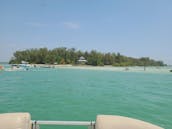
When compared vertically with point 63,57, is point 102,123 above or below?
below

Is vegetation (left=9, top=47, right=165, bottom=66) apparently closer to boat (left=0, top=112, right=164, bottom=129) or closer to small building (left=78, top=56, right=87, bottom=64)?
small building (left=78, top=56, right=87, bottom=64)

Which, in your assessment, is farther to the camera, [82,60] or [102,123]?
[82,60]

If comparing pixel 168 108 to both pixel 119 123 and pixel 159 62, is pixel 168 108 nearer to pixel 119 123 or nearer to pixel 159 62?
pixel 119 123

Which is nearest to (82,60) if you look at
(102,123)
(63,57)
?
(63,57)

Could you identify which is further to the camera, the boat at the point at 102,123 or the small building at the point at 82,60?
the small building at the point at 82,60

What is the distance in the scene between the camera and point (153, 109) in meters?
8.41

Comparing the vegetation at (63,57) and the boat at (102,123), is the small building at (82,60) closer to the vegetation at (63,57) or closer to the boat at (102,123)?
the vegetation at (63,57)

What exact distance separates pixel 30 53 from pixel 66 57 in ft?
31.5

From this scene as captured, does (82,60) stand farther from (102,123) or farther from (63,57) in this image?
(102,123)

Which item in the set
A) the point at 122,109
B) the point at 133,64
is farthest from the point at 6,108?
the point at 133,64

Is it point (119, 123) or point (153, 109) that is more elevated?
point (119, 123)

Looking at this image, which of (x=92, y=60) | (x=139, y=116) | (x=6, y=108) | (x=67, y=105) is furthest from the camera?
(x=92, y=60)

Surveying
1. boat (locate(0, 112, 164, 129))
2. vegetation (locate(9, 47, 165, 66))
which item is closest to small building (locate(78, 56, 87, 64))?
vegetation (locate(9, 47, 165, 66))

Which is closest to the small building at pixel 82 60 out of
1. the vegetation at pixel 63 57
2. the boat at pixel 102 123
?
the vegetation at pixel 63 57
